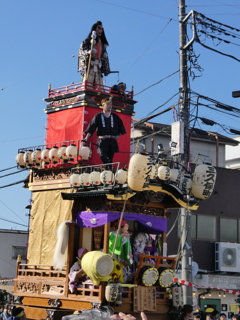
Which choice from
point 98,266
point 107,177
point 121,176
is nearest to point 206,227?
point 107,177

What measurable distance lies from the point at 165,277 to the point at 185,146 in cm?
447

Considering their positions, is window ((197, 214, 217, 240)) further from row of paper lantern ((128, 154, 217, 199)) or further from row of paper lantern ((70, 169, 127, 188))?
row of paper lantern ((70, 169, 127, 188))

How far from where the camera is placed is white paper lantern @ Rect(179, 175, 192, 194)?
17.2 meters

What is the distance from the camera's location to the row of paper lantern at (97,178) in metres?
15.9

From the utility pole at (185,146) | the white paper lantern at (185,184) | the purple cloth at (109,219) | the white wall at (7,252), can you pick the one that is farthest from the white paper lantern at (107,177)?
the white wall at (7,252)

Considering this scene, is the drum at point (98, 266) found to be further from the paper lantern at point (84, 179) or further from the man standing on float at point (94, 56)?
the man standing on float at point (94, 56)

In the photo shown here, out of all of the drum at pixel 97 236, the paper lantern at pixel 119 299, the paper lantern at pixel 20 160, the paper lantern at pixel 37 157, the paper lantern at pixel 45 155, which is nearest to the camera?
the paper lantern at pixel 119 299

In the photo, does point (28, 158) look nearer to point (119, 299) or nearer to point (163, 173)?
point (163, 173)

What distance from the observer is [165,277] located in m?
17.3

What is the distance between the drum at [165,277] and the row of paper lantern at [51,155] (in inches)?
171

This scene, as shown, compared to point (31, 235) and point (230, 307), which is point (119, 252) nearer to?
point (31, 235)

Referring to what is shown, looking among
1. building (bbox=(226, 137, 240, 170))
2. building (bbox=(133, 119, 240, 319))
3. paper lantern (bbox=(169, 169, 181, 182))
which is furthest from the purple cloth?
building (bbox=(226, 137, 240, 170))

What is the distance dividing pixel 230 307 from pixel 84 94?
15594 millimetres

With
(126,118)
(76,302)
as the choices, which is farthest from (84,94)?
(76,302)
